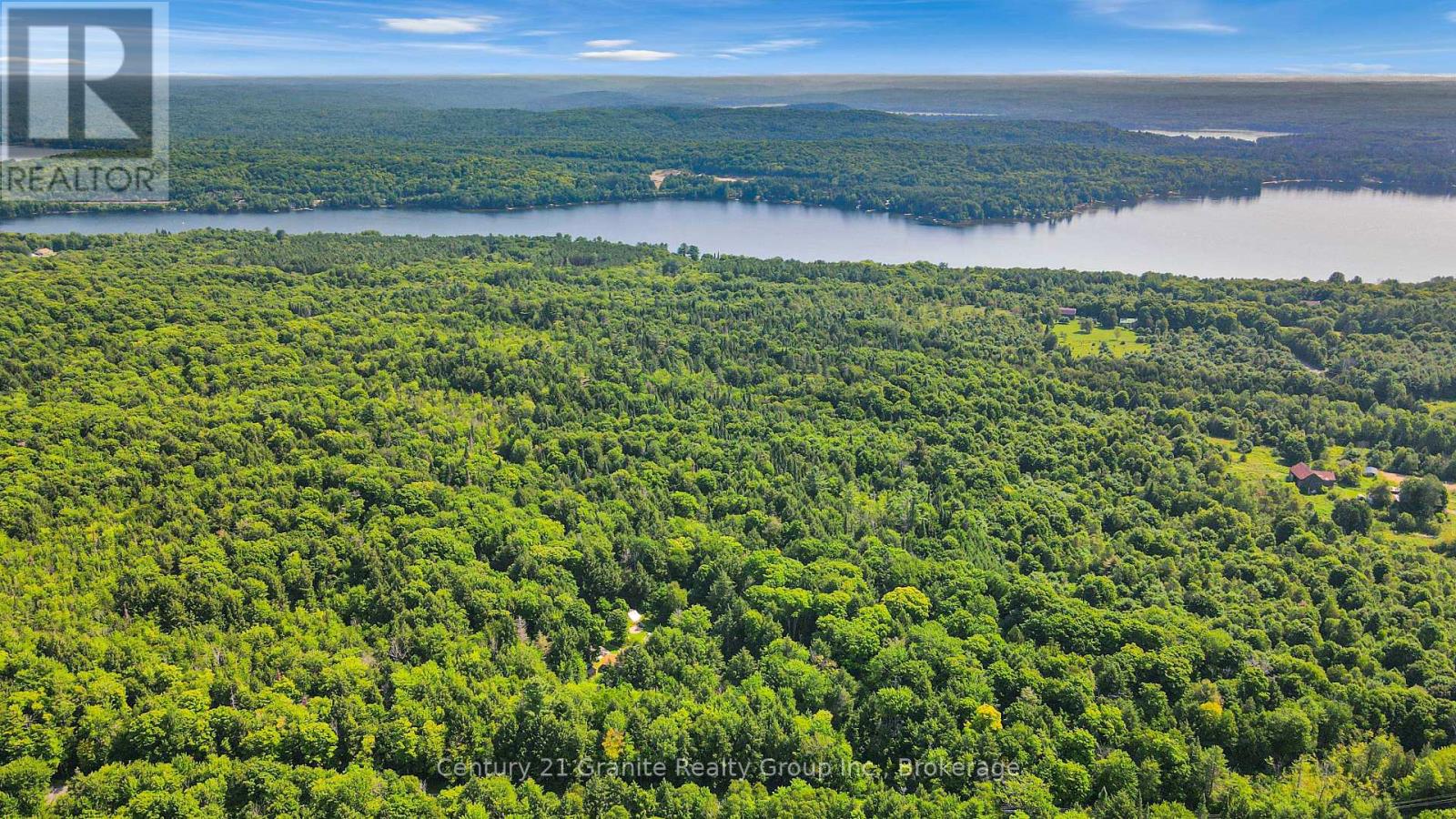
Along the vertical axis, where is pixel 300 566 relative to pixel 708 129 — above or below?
below

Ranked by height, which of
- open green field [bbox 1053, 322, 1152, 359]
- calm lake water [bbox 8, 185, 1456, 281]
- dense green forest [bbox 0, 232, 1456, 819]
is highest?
calm lake water [bbox 8, 185, 1456, 281]

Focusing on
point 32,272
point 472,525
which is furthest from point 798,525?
point 32,272

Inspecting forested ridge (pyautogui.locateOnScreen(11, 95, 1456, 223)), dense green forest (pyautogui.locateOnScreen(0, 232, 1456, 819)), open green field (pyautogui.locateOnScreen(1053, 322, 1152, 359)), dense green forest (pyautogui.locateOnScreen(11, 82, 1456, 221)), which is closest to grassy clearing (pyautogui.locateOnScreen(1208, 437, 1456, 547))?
dense green forest (pyautogui.locateOnScreen(0, 232, 1456, 819))

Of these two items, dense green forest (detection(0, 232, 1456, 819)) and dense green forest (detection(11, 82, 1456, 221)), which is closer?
dense green forest (detection(0, 232, 1456, 819))

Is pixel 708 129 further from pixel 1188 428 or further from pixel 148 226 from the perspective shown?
pixel 1188 428

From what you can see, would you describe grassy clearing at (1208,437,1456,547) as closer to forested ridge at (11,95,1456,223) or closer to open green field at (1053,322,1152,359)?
open green field at (1053,322,1152,359)

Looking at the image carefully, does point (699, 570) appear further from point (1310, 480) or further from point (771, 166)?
point (771, 166)

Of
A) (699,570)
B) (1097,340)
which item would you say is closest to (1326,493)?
(1097,340)
